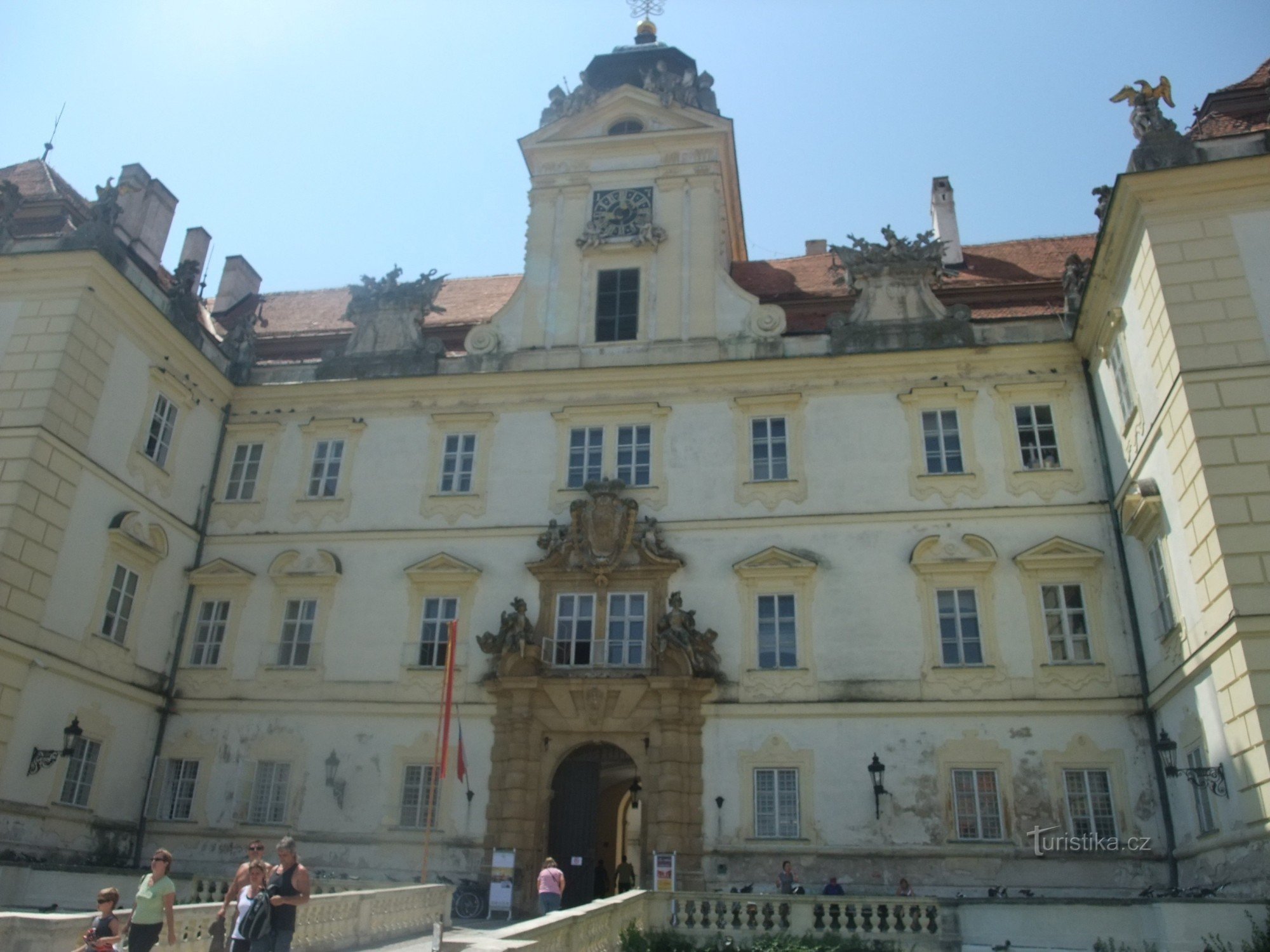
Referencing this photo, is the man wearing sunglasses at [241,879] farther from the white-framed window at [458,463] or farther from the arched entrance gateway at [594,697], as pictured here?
the white-framed window at [458,463]

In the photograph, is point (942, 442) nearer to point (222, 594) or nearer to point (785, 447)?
point (785, 447)

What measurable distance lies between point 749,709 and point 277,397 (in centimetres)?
1379

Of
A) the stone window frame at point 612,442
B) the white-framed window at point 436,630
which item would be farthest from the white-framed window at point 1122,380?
the white-framed window at point 436,630

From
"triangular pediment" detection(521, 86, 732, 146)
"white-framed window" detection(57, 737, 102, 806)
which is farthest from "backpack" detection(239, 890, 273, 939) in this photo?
"triangular pediment" detection(521, 86, 732, 146)

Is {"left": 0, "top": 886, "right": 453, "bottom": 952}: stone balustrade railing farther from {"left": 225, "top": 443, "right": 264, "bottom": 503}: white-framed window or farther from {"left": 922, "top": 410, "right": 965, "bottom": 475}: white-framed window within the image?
{"left": 922, "top": 410, "right": 965, "bottom": 475}: white-framed window

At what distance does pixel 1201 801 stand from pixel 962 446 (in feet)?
27.0

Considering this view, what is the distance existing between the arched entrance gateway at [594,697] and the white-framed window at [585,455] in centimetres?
86

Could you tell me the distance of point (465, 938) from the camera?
9.62m

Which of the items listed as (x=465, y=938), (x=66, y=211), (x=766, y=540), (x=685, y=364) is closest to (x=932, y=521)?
(x=766, y=540)

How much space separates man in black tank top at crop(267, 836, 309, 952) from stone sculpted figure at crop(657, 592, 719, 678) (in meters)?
11.4

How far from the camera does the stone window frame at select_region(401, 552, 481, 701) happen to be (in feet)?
71.6

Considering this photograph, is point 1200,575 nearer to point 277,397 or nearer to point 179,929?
point 179,929

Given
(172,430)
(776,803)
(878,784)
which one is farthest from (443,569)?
(878,784)

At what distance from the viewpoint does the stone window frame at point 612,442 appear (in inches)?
897
